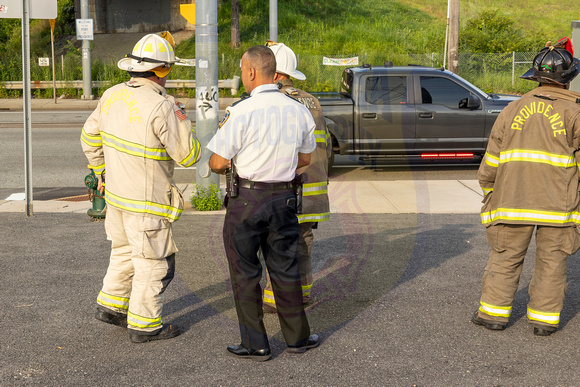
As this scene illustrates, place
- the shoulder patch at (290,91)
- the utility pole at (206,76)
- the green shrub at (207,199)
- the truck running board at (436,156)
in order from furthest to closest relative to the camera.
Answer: the truck running board at (436,156) → the green shrub at (207,199) → the utility pole at (206,76) → the shoulder patch at (290,91)

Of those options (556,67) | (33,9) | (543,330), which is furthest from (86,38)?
(543,330)

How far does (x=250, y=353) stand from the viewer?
412 cm

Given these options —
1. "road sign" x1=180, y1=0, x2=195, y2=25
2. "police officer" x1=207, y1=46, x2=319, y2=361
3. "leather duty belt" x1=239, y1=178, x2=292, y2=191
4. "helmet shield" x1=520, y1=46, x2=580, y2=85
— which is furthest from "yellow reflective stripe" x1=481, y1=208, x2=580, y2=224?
Answer: "road sign" x1=180, y1=0, x2=195, y2=25

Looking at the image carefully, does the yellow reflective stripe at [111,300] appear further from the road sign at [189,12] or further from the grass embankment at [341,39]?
the grass embankment at [341,39]

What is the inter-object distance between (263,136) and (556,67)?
213cm

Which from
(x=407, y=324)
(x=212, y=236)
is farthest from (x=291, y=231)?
(x=212, y=236)

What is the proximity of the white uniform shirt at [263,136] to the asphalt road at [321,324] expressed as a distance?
1200 millimetres

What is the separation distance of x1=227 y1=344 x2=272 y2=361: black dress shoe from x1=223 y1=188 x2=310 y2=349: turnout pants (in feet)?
0.10

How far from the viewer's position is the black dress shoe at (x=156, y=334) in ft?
14.2

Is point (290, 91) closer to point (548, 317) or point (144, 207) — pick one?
point (144, 207)

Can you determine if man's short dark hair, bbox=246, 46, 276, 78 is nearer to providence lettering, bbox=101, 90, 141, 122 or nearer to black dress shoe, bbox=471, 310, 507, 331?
providence lettering, bbox=101, 90, 141, 122

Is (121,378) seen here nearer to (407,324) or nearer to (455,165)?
(407,324)

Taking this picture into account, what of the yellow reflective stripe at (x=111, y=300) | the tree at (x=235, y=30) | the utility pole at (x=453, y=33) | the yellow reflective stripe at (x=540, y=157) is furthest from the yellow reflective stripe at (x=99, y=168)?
the tree at (x=235, y=30)

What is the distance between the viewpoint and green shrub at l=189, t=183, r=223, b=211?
833 cm
